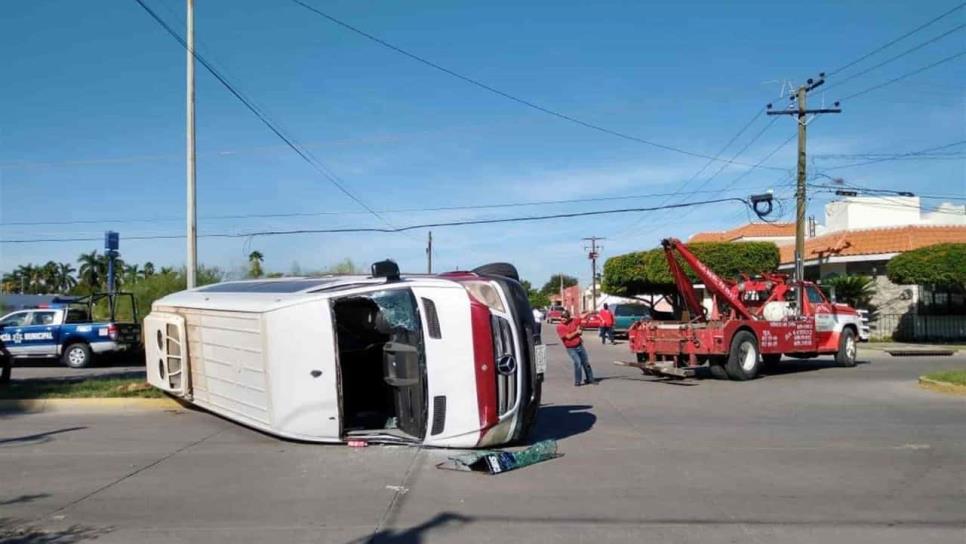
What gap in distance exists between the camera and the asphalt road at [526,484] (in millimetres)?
6156

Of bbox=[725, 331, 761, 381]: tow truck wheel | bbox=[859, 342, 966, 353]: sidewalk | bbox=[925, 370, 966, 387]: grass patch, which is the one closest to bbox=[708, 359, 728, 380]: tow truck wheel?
bbox=[725, 331, 761, 381]: tow truck wheel

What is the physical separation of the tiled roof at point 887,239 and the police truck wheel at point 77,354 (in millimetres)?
29787

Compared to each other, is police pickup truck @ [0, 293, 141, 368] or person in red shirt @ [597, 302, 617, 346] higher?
police pickup truck @ [0, 293, 141, 368]

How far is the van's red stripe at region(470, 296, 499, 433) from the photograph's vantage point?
8.72m

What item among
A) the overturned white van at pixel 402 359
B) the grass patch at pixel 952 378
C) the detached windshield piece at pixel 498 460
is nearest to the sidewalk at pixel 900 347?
the grass patch at pixel 952 378

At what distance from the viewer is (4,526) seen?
620cm

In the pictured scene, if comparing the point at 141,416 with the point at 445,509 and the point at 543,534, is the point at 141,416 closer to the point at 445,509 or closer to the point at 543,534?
the point at 445,509

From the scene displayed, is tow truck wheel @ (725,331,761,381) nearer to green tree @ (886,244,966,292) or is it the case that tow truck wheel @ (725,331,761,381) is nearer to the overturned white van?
the overturned white van

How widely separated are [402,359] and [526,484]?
88.9 inches

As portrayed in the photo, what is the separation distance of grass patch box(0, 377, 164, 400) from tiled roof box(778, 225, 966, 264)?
3038cm

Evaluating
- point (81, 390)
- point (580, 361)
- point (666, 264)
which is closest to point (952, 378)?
point (580, 361)

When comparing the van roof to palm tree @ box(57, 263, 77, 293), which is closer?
the van roof

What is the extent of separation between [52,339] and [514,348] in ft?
55.1

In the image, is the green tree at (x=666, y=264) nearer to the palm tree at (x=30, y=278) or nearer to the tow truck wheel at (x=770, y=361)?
the tow truck wheel at (x=770, y=361)
